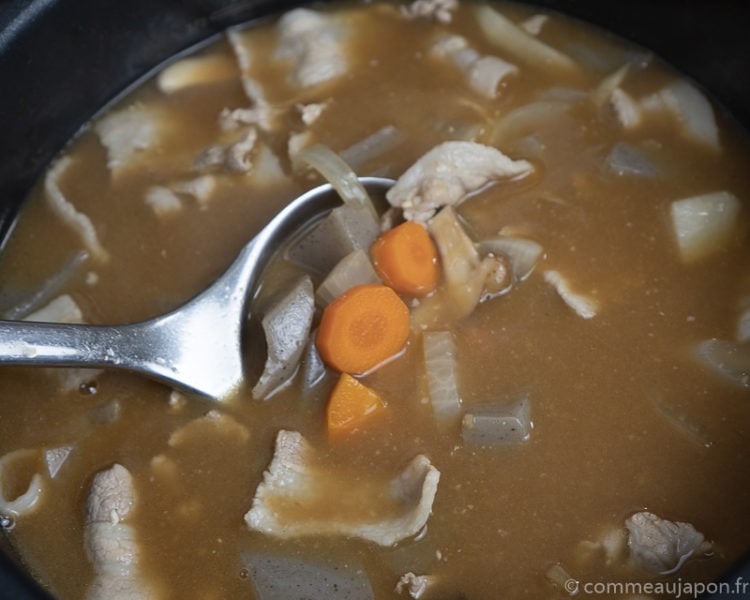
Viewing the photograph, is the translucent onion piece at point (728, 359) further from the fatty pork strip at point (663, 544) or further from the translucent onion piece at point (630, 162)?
the translucent onion piece at point (630, 162)

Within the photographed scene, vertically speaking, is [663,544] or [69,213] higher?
[69,213]

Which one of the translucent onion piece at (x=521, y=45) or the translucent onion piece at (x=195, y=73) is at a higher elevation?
the translucent onion piece at (x=195, y=73)

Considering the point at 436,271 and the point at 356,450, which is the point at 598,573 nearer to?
the point at 356,450

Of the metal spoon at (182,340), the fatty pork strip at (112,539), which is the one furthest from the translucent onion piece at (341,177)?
the fatty pork strip at (112,539)

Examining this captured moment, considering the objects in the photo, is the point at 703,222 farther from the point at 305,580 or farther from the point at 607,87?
the point at 305,580

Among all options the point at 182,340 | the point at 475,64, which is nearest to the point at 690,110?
the point at 475,64
